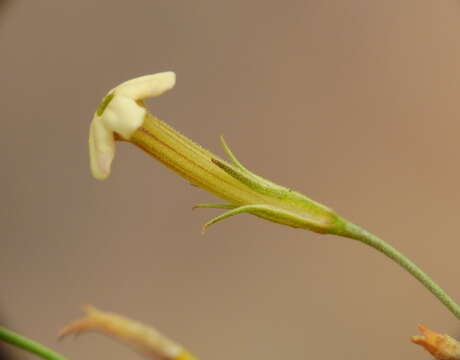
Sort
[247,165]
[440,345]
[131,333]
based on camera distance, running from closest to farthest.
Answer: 1. [131,333]
2. [440,345]
3. [247,165]

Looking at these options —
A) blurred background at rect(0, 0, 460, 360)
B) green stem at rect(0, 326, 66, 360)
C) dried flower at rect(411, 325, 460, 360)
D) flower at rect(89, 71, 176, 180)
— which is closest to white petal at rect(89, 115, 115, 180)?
flower at rect(89, 71, 176, 180)

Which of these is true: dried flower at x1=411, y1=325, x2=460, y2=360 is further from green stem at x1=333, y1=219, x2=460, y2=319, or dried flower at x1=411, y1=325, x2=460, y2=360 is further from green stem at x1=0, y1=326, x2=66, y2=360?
green stem at x1=0, y1=326, x2=66, y2=360

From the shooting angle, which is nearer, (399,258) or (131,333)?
(131,333)

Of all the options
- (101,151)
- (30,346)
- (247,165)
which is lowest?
(30,346)

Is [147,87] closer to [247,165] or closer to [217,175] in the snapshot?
[217,175]

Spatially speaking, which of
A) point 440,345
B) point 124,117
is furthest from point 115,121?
point 440,345

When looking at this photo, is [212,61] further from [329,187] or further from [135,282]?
[135,282]

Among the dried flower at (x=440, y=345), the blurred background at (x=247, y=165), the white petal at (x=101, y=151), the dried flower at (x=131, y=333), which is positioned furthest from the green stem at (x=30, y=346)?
the blurred background at (x=247, y=165)

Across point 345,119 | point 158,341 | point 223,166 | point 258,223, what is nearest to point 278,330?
point 258,223
